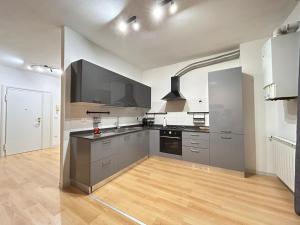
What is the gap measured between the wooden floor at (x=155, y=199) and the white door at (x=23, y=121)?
1492 mm

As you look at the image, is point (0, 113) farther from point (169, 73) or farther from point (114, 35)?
point (169, 73)

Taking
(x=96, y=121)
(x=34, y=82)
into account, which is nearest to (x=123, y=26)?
(x=96, y=121)

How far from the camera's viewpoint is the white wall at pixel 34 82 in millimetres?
3820

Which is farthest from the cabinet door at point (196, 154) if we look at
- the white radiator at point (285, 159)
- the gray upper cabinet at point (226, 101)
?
the white radiator at point (285, 159)

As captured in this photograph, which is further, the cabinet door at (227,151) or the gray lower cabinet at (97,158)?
the cabinet door at (227,151)

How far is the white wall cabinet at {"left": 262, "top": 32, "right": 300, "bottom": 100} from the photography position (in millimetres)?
1818

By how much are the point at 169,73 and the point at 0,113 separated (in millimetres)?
4793

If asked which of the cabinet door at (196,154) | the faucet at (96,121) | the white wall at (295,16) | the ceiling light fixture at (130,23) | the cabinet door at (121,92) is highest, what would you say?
the ceiling light fixture at (130,23)

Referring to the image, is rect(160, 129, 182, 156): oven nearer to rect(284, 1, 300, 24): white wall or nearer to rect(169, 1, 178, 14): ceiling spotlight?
rect(169, 1, 178, 14): ceiling spotlight

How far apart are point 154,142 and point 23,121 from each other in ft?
13.1

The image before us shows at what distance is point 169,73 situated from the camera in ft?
13.4

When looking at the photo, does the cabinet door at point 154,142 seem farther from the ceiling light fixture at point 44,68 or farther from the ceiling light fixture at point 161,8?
the ceiling light fixture at point 44,68

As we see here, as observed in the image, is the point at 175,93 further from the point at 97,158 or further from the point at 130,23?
the point at 97,158

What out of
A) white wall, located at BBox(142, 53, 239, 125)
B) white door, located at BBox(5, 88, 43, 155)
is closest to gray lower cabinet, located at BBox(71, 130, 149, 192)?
white wall, located at BBox(142, 53, 239, 125)
